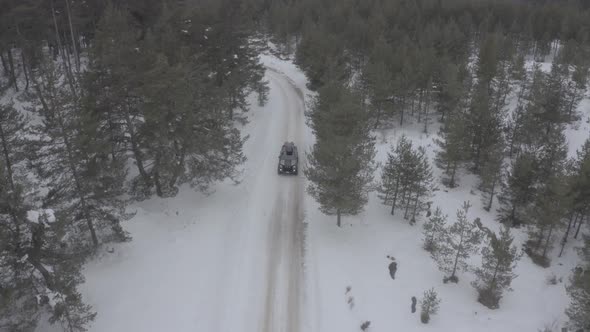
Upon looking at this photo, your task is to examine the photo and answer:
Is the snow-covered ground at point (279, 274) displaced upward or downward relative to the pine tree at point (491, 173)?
downward

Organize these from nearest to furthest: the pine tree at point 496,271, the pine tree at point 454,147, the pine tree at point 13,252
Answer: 1. the pine tree at point 13,252
2. the pine tree at point 496,271
3. the pine tree at point 454,147

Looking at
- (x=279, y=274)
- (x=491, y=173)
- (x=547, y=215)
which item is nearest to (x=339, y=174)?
(x=279, y=274)

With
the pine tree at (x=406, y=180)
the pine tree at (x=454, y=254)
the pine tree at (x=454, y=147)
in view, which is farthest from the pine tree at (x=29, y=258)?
Result: the pine tree at (x=454, y=147)

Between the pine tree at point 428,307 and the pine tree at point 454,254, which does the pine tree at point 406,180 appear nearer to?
the pine tree at point 454,254

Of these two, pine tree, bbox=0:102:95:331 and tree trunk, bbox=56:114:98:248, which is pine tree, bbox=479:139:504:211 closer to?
tree trunk, bbox=56:114:98:248

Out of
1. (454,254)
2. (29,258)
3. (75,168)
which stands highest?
(75,168)

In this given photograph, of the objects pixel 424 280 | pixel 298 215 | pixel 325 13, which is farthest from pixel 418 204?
pixel 325 13

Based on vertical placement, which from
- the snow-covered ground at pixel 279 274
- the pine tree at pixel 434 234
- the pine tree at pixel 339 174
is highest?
the pine tree at pixel 339 174

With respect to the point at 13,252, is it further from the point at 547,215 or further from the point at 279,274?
the point at 547,215
